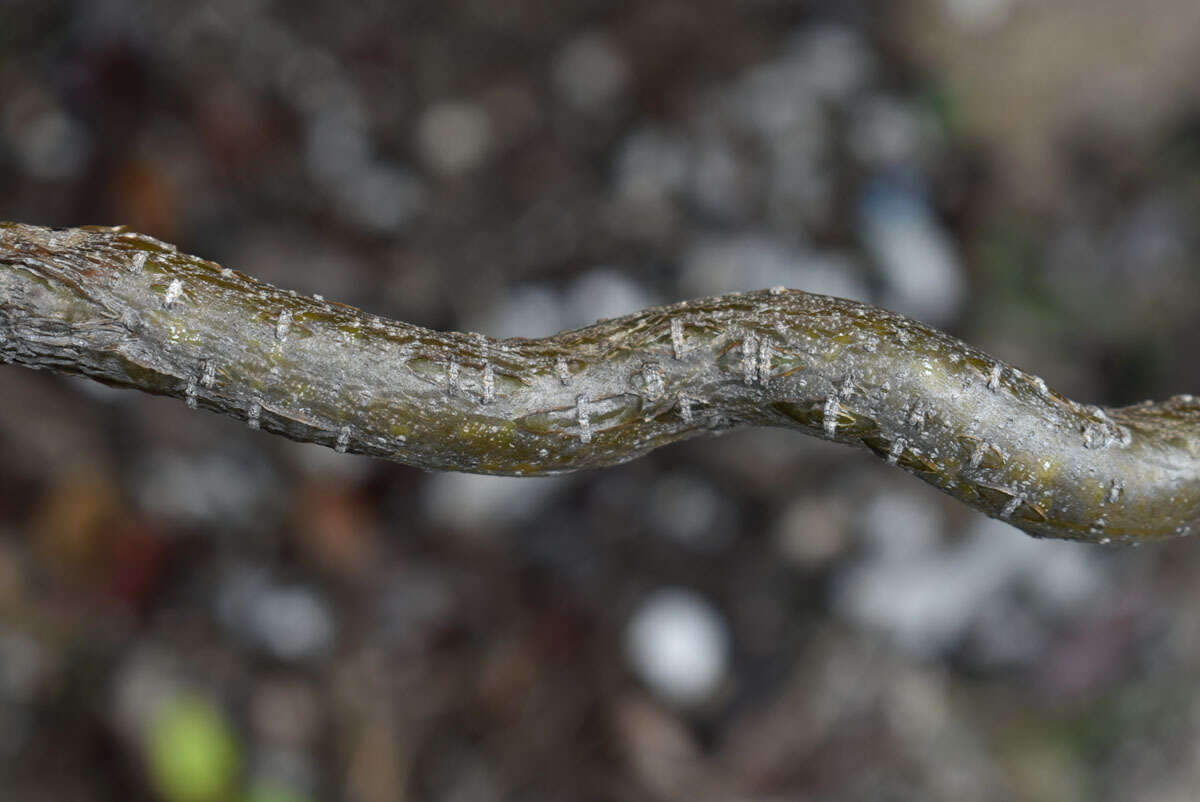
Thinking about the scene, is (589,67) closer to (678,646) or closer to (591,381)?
(678,646)

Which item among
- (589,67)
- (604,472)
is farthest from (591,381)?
(589,67)

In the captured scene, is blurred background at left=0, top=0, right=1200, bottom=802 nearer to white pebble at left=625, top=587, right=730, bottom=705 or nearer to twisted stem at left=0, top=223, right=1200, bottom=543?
white pebble at left=625, top=587, right=730, bottom=705

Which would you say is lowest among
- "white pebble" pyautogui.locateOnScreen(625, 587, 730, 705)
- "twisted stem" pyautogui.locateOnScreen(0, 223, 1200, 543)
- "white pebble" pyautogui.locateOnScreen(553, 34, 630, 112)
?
"twisted stem" pyautogui.locateOnScreen(0, 223, 1200, 543)

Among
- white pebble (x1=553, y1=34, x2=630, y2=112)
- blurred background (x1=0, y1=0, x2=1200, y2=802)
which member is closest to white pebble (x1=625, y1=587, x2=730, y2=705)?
blurred background (x1=0, y1=0, x2=1200, y2=802)

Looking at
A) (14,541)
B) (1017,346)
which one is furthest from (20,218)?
(1017,346)

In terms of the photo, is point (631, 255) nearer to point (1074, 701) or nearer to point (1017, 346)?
point (1017, 346)

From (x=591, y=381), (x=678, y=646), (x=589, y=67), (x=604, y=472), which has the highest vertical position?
(x=589, y=67)
